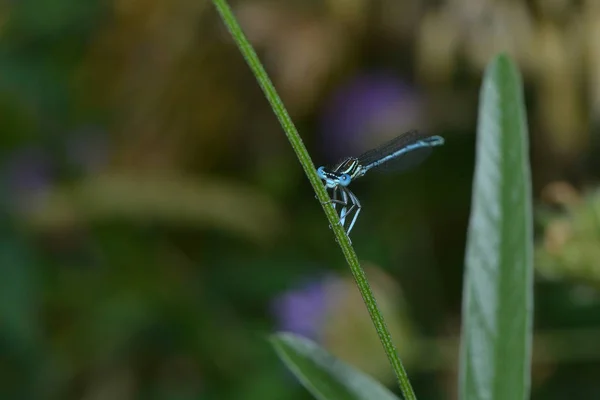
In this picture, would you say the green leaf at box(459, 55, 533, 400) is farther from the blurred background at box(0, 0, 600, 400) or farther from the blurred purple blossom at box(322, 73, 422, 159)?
the blurred purple blossom at box(322, 73, 422, 159)

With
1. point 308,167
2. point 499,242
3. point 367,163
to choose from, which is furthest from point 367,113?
point 308,167

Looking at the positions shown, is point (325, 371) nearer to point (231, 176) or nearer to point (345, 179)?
point (345, 179)

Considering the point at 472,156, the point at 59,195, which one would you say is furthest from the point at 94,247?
the point at 472,156

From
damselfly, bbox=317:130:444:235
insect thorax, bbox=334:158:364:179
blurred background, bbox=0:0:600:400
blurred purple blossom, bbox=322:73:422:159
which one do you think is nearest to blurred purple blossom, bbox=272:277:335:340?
blurred background, bbox=0:0:600:400

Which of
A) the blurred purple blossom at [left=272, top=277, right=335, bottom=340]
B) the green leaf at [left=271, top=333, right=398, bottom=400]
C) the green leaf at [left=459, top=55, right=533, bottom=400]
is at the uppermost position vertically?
the green leaf at [left=459, top=55, right=533, bottom=400]

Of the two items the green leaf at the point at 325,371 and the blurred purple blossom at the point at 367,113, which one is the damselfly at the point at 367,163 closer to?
the green leaf at the point at 325,371

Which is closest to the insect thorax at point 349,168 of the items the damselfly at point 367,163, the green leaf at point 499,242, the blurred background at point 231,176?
the damselfly at point 367,163

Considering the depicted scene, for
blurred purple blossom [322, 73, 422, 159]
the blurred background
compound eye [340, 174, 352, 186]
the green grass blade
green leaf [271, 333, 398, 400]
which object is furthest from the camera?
blurred purple blossom [322, 73, 422, 159]
